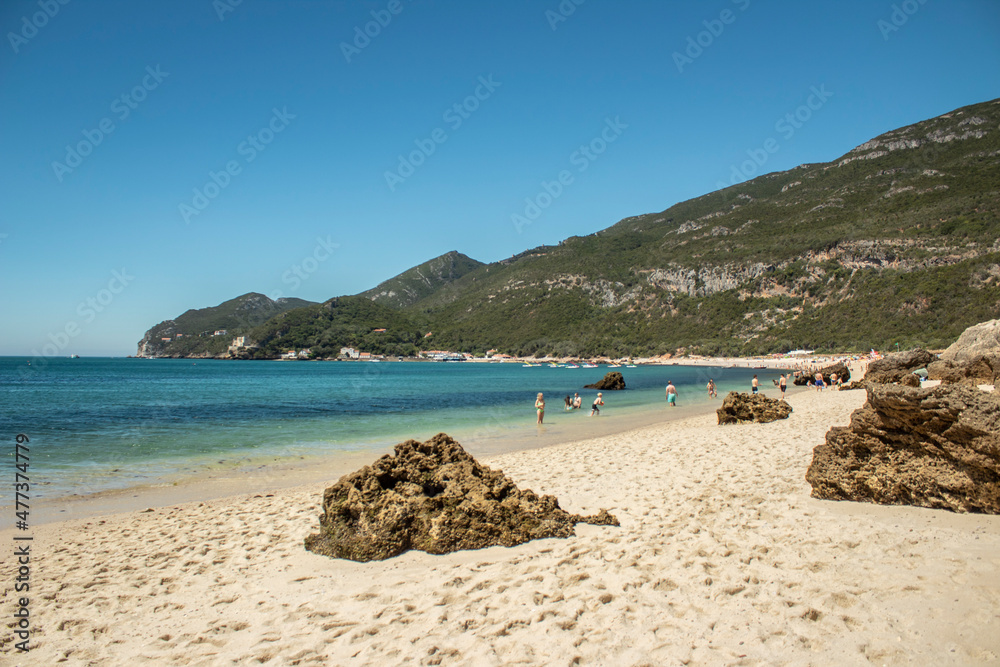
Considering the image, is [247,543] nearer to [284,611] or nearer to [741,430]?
[284,611]

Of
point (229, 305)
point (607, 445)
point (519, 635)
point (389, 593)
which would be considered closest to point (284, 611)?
point (389, 593)

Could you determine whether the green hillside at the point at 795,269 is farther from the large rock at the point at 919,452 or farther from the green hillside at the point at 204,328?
the green hillside at the point at 204,328

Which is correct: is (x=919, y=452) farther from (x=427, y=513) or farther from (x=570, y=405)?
(x=570, y=405)

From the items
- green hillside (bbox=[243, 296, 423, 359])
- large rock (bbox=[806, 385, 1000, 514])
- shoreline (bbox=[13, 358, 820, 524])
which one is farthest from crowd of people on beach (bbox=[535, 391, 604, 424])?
green hillside (bbox=[243, 296, 423, 359])

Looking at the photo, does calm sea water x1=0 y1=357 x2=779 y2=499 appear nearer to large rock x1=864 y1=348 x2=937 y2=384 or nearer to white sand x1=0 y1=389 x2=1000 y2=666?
white sand x1=0 y1=389 x2=1000 y2=666

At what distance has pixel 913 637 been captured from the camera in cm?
317

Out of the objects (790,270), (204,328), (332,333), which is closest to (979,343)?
(790,270)

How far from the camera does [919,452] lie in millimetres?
5887

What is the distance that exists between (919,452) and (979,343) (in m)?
19.1

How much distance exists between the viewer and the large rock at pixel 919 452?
17.4 feet

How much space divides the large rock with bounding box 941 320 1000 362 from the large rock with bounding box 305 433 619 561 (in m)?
19.3

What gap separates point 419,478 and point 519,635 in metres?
2.88

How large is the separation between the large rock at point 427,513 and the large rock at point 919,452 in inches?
125

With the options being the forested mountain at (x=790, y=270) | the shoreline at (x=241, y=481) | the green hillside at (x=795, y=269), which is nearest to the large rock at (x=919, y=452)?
the shoreline at (x=241, y=481)
